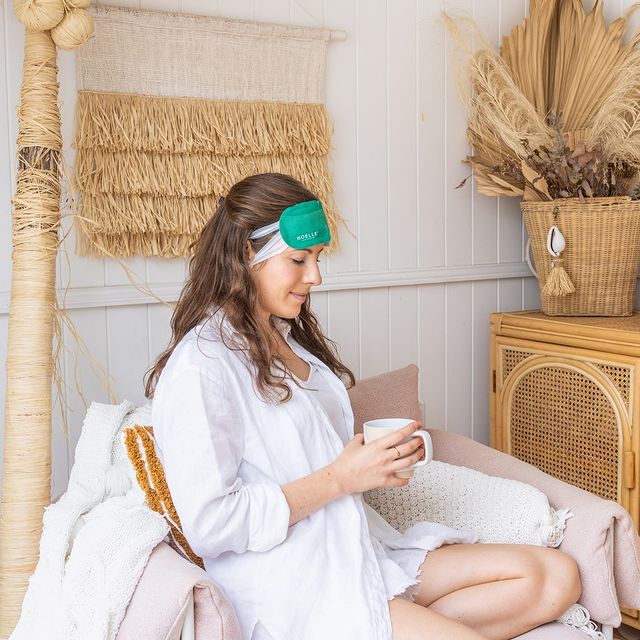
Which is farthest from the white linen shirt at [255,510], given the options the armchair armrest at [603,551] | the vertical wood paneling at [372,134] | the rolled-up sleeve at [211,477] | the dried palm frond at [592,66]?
the dried palm frond at [592,66]

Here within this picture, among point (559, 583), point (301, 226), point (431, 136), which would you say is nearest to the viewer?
point (301, 226)

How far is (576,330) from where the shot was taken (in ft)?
7.82

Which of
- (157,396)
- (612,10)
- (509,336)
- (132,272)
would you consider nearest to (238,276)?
(157,396)

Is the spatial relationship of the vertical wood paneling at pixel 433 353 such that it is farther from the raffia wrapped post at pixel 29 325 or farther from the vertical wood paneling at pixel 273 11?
the raffia wrapped post at pixel 29 325

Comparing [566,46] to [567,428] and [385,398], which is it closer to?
[567,428]

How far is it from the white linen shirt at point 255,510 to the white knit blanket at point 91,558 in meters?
0.11

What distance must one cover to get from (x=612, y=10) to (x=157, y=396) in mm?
1988

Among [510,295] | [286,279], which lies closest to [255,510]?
[286,279]

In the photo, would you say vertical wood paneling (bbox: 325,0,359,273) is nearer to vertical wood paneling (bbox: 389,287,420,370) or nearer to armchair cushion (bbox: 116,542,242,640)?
vertical wood paneling (bbox: 389,287,420,370)

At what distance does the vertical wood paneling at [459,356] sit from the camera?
9.10 ft

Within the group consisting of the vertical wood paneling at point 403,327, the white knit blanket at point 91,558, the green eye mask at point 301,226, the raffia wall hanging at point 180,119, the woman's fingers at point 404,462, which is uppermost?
the raffia wall hanging at point 180,119

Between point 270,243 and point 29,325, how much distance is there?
52 cm

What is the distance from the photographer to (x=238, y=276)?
1.56m

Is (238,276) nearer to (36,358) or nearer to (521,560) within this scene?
(36,358)
